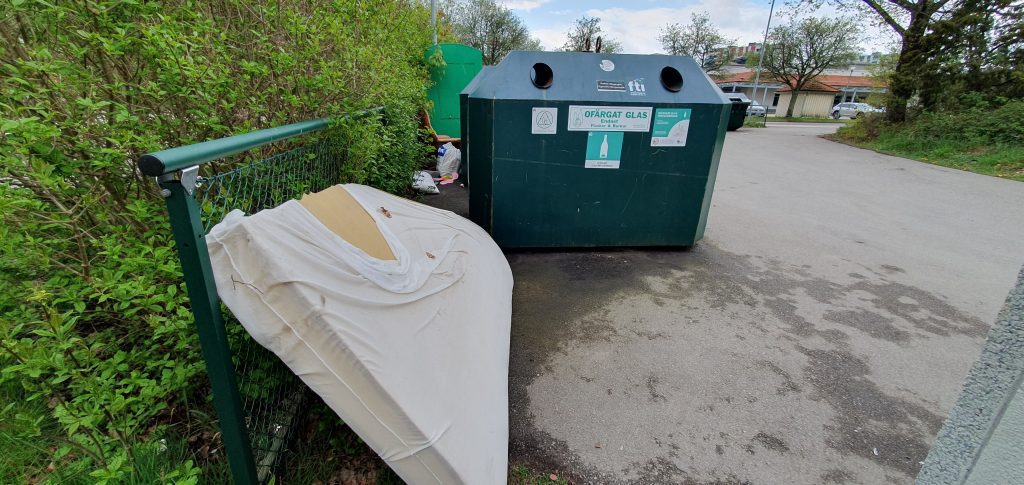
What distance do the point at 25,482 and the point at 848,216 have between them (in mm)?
7916

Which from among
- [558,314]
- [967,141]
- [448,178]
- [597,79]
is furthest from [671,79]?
[967,141]

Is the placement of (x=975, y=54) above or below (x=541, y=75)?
above

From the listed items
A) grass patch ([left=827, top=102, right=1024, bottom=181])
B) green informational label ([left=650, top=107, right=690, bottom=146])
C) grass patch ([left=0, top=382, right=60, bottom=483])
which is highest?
green informational label ([left=650, top=107, right=690, bottom=146])

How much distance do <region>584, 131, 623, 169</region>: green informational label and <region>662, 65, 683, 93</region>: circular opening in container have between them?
2.06ft

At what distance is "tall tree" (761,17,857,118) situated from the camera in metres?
30.1

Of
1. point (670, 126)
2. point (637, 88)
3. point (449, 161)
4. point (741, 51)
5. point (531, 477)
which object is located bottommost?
point (531, 477)

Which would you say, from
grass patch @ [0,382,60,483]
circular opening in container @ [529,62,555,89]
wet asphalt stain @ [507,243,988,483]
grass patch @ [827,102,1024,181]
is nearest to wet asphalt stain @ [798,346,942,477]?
wet asphalt stain @ [507,243,988,483]

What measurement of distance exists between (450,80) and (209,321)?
27.1 ft

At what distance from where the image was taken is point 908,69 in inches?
519

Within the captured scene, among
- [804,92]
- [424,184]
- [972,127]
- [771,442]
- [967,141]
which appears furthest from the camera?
[804,92]

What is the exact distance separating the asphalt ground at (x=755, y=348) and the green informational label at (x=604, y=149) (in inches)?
36.8

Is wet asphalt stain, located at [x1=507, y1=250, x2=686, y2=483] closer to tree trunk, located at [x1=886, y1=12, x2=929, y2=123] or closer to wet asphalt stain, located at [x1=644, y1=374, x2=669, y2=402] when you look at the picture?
wet asphalt stain, located at [x1=644, y1=374, x2=669, y2=402]

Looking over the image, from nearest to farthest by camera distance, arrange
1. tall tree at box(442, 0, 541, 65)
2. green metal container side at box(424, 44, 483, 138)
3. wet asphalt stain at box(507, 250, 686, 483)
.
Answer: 1. wet asphalt stain at box(507, 250, 686, 483)
2. green metal container side at box(424, 44, 483, 138)
3. tall tree at box(442, 0, 541, 65)

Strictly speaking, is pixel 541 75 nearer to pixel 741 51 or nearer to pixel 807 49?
pixel 807 49
